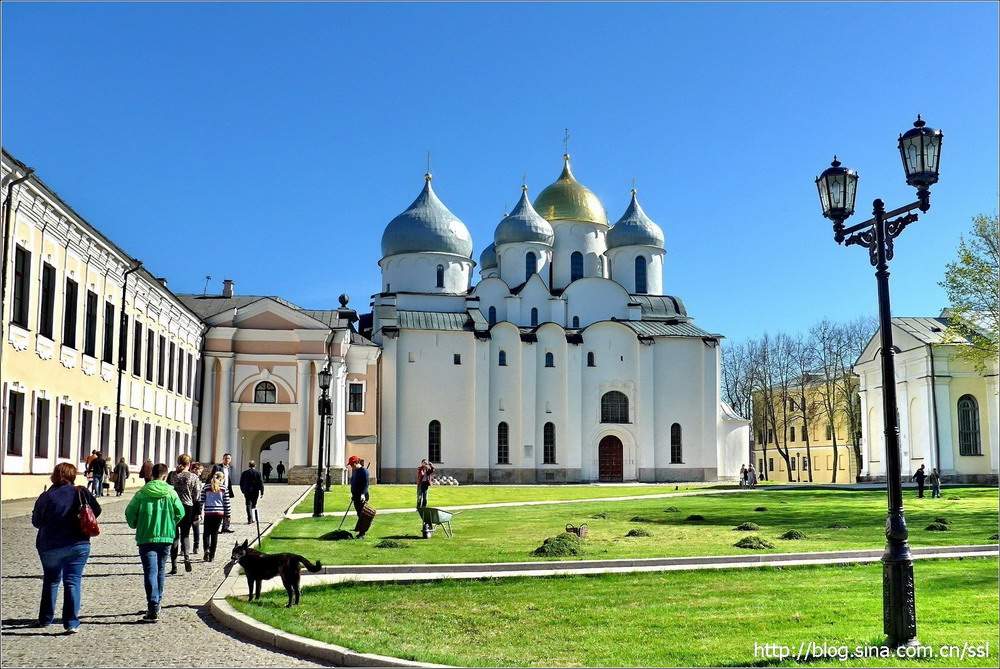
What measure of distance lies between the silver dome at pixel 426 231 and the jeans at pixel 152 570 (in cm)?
5020

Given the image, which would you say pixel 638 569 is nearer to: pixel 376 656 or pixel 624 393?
pixel 376 656

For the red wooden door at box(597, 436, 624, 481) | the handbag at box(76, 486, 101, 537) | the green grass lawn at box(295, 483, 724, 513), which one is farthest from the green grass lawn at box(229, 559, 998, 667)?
the red wooden door at box(597, 436, 624, 481)

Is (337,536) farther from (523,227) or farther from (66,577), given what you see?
(523,227)

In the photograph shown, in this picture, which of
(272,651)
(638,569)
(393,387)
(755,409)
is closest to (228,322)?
(393,387)

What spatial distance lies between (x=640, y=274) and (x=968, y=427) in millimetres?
22431

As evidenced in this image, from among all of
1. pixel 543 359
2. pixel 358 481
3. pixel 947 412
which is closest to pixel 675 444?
pixel 543 359

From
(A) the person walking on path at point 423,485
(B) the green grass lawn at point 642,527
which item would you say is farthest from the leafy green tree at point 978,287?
(A) the person walking on path at point 423,485

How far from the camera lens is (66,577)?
10.5 meters

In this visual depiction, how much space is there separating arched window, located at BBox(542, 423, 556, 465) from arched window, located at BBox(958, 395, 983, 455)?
2170 centimetres

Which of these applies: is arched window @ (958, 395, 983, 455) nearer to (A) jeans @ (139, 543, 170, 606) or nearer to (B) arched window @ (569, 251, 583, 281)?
(B) arched window @ (569, 251, 583, 281)

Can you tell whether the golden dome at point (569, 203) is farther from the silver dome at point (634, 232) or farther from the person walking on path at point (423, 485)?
the person walking on path at point (423, 485)

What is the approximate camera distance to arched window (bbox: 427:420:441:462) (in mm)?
56969

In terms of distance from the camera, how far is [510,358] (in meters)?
58.6

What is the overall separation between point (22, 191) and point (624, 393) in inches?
1629
